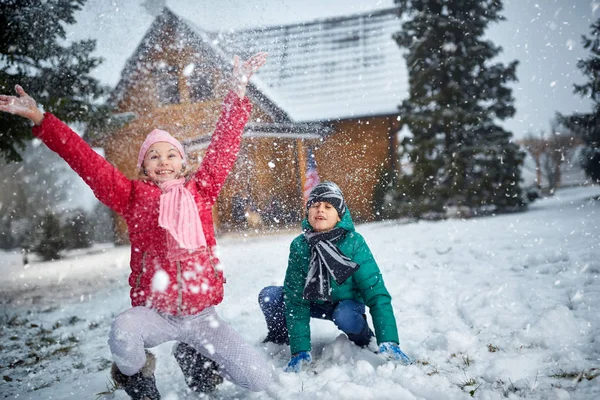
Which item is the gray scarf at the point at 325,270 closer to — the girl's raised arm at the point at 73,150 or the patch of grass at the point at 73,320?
the girl's raised arm at the point at 73,150

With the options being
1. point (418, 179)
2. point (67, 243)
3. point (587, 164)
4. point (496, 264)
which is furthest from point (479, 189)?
point (67, 243)

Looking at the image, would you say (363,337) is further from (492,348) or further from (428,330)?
(492,348)

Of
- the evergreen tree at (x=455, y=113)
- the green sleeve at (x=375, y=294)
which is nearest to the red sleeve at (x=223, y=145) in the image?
the green sleeve at (x=375, y=294)

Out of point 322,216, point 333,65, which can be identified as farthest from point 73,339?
point 333,65

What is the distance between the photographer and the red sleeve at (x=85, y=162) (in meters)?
1.73

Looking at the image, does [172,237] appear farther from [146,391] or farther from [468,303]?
[468,303]

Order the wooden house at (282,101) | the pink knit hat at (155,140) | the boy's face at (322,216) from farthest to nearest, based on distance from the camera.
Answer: the wooden house at (282,101) < the boy's face at (322,216) < the pink knit hat at (155,140)

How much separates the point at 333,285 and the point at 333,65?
24.2 ft

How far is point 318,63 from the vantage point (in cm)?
833

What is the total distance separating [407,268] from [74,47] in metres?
5.30

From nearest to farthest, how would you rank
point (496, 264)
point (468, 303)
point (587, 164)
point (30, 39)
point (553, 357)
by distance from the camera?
point (553, 357) → point (468, 303) → point (496, 264) → point (30, 39) → point (587, 164)

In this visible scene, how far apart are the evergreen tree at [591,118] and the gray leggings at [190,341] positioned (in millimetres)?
11755

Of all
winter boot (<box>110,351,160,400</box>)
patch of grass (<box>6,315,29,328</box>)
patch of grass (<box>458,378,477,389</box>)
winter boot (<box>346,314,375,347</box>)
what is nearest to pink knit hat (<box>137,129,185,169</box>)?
winter boot (<box>110,351,160,400</box>)

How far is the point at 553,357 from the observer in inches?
77.1
